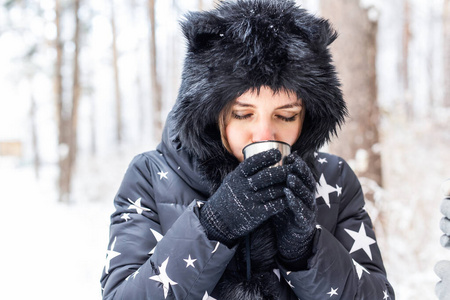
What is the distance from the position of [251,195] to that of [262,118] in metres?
0.28

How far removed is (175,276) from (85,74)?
1497cm

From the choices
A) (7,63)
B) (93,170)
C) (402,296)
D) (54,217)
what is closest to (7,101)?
(7,63)

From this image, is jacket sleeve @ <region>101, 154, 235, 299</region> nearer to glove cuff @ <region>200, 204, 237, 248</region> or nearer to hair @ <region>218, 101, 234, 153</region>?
glove cuff @ <region>200, 204, 237, 248</region>

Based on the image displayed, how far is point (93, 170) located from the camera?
11469 millimetres

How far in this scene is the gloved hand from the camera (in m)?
0.96

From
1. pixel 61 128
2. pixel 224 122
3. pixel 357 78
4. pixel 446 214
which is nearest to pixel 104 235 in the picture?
pixel 61 128

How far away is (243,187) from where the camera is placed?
99 cm

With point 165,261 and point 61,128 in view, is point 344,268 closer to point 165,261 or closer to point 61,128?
point 165,261

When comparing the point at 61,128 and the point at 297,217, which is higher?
the point at 297,217

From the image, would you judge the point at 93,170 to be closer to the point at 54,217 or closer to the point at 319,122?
the point at 54,217

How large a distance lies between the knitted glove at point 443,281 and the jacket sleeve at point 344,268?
180 millimetres

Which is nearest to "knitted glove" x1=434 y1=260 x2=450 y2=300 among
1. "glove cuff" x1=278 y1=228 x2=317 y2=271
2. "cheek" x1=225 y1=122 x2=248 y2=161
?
"glove cuff" x1=278 y1=228 x2=317 y2=271

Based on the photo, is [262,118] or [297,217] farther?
[262,118]

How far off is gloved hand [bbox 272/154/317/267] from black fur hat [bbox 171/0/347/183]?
275 mm
